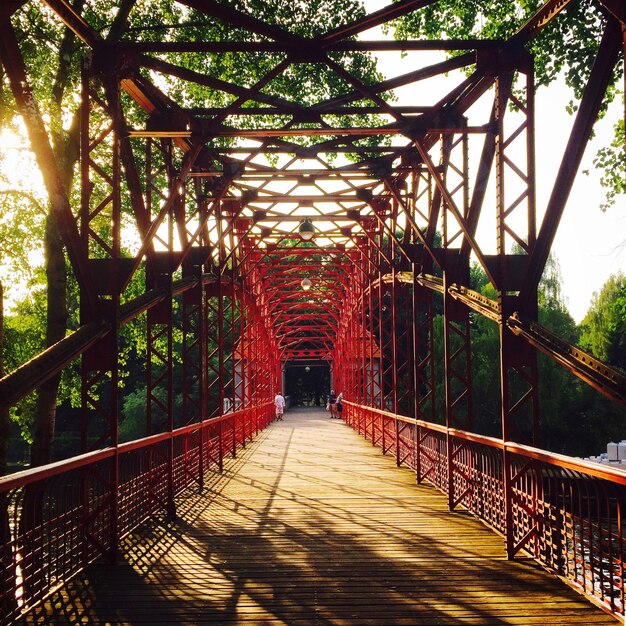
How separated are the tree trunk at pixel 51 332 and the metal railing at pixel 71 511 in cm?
475

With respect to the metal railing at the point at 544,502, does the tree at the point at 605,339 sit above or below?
above

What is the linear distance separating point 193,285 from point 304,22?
24.2 ft

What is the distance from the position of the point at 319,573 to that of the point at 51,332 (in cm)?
982

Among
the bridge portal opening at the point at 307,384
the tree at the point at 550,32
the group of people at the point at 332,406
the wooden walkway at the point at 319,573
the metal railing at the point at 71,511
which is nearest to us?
the metal railing at the point at 71,511

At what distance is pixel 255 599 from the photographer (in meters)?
5.21

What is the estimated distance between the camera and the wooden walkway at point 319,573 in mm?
4852

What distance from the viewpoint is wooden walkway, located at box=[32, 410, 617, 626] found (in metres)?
4.85

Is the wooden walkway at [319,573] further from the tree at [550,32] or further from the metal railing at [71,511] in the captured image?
the tree at [550,32]

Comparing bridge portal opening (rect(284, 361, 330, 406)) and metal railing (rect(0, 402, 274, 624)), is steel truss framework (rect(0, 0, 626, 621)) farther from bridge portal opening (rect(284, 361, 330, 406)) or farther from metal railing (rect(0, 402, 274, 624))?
bridge portal opening (rect(284, 361, 330, 406))

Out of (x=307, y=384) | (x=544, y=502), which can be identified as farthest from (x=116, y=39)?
(x=307, y=384)

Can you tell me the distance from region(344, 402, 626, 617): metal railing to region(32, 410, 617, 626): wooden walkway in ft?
0.59

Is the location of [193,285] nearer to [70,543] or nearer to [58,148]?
[70,543]

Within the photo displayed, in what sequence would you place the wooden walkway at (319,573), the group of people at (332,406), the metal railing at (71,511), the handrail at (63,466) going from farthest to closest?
1. the group of people at (332,406)
2. the wooden walkway at (319,573)
3. the metal railing at (71,511)
4. the handrail at (63,466)

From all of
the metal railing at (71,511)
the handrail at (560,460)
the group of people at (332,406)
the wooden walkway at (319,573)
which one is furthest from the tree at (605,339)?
the metal railing at (71,511)
